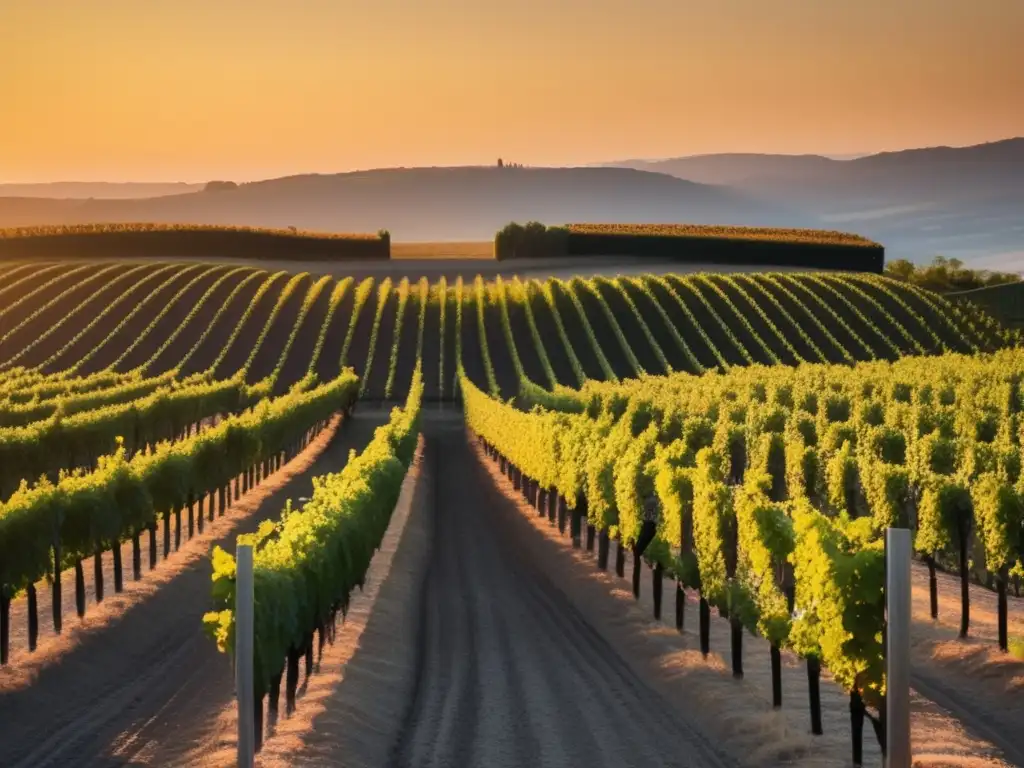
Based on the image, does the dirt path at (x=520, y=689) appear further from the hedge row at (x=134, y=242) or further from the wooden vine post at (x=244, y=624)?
the hedge row at (x=134, y=242)

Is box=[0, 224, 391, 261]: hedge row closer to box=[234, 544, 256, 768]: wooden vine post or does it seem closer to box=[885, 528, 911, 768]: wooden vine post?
box=[234, 544, 256, 768]: wooden vine post

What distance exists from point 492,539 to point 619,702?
91.7 feet

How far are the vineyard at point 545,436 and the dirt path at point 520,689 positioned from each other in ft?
8.49

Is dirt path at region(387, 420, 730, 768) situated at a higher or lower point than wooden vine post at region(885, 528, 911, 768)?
lower

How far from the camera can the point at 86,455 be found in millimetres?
65000

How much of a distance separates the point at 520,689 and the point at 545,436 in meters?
31.2

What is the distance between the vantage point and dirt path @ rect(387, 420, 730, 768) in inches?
1056

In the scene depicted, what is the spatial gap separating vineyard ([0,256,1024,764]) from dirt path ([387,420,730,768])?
2.59 m

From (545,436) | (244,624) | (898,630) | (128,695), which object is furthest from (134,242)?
(898,630)

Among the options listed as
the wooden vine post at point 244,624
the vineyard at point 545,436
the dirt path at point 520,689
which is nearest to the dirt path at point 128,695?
the vineyard at point 545,436

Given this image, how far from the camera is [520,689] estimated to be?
105 ft

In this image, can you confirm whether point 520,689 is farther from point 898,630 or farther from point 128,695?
point 898,630

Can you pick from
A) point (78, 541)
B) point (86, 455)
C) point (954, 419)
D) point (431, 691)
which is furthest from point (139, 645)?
point (954, 419)

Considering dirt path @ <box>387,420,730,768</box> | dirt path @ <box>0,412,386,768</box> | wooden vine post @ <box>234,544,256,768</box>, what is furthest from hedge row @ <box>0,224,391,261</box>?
wooden vine post @ <box>234,544,256,768</box>
